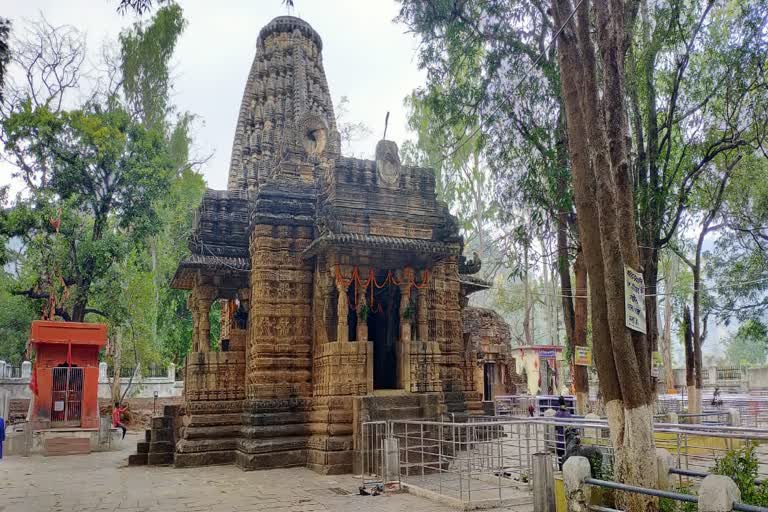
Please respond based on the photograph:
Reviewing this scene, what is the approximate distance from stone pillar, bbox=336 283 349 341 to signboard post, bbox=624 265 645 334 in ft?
25.2

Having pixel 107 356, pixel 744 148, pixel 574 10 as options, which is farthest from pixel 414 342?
pixel 107 356

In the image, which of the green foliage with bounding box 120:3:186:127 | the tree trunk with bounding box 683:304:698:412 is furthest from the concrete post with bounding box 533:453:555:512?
the green foliage with bounding box 120:3:186:127

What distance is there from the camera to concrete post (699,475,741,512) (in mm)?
4258

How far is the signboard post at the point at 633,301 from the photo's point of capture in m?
5.79

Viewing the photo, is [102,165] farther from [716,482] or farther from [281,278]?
[716,482]

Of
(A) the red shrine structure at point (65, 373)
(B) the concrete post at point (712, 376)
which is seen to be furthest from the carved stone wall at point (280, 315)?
(B) the concrete post at point (712, 376)

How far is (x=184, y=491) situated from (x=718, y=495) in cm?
858

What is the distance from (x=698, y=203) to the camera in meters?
19.5

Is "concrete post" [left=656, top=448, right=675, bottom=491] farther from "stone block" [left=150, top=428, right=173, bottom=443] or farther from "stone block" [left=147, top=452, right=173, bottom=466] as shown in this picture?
"stone block" [left=150, top=428, right=173, bottom=443]

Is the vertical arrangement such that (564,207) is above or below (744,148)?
below

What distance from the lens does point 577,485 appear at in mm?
5996

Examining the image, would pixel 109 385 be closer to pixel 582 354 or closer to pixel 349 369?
pixel 349 369

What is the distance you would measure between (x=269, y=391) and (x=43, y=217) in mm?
12523

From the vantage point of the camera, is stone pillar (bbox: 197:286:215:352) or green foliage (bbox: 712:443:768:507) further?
stone pillar (bbox: 197:286:215:352)
